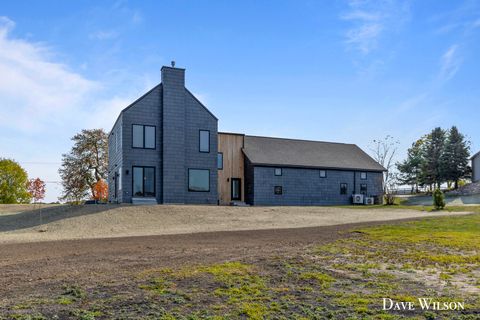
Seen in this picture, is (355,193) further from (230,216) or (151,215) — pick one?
(151,215)

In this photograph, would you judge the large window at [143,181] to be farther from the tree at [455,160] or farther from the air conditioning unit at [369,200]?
the tree at [455,160]

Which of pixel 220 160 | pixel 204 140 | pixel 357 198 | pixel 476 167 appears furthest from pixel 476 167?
pixel 204 140

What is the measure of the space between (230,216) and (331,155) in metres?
17.6

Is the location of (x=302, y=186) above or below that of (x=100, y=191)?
above

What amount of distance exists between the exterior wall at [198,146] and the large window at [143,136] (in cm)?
216

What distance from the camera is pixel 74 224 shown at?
17.5 m

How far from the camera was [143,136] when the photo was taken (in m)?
25.3

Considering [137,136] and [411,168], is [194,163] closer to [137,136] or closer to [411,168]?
[137,136]

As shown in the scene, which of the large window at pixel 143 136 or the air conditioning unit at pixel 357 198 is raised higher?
the large window at pixel 143 136

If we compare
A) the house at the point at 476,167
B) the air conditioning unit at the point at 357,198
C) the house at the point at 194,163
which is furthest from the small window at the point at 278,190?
the house at the point at 476,167

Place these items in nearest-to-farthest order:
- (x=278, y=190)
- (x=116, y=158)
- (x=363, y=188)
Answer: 1. (x=116, y=158)
2. (x=278, y=190)
3. (x=363, y=188)

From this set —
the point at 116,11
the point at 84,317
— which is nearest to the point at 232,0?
the point at 116,11

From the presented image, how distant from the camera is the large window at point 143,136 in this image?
82.0 feet

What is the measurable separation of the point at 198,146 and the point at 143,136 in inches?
141
